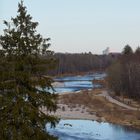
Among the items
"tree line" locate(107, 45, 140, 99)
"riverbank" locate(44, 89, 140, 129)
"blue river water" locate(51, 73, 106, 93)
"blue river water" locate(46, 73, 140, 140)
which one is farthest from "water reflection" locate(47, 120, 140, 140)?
"blue river water" locate(51, 73, 106, 93)

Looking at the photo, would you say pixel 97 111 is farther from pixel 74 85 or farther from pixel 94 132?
Answer: pixel 74 85

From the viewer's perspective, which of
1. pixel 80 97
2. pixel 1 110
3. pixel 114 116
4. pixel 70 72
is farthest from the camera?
pixel 70 72

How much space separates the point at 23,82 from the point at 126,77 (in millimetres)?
67544

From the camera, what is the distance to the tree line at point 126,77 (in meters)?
74.6

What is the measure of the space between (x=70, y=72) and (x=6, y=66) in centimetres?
17732

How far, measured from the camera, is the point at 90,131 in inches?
1677

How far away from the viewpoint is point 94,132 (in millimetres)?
41938

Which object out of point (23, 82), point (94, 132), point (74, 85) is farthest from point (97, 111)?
point (74, 85)

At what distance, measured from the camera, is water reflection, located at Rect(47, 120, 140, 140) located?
3919cm

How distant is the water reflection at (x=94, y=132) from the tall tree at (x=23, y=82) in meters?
26.0

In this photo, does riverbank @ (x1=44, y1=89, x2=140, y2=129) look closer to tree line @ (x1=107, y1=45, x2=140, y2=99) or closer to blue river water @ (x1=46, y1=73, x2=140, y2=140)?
blue river water @ (x1=46, y1=73, x2=140, y2=140)

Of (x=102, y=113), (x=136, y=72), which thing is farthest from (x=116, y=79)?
(x=102, y=113)

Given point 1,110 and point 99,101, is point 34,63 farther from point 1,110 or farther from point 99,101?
point 99,101

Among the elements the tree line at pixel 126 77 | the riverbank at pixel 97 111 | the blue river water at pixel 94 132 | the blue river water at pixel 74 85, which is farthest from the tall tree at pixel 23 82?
the blue river water at pixel 74 85
